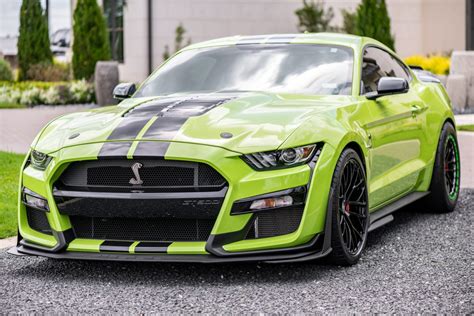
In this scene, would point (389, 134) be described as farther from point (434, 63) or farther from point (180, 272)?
point (434, 63)

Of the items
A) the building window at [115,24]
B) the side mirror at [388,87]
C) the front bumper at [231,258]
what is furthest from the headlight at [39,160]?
the building window at [115,24]

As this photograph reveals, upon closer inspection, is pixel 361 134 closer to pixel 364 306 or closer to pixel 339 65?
pixel 339 65

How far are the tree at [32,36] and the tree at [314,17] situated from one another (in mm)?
6021

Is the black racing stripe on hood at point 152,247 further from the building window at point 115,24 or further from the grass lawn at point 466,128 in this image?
the building window at point 115,24

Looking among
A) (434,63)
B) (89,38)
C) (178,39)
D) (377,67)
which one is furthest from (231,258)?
(178,39)

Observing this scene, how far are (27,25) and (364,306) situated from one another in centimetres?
1983

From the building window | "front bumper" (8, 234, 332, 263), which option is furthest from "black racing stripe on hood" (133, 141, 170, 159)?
the building window

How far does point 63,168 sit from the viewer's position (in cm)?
573

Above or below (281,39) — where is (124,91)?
below

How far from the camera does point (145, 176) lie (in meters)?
5.57

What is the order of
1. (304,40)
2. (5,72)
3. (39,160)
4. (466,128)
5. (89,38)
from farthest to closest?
(5,72) → (89,38) → (466,128) → (304,40) → (39,160)

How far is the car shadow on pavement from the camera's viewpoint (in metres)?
5.74

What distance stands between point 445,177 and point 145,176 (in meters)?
3.41

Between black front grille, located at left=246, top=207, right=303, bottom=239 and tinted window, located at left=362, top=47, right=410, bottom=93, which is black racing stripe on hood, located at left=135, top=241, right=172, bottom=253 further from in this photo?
tinted window, located at left=362, top=47, right=410, bottom=93
